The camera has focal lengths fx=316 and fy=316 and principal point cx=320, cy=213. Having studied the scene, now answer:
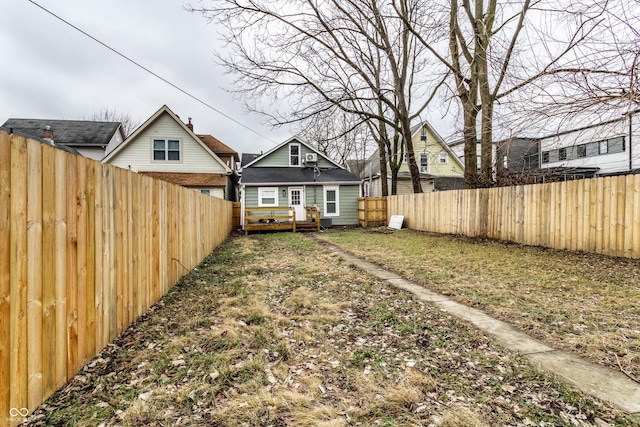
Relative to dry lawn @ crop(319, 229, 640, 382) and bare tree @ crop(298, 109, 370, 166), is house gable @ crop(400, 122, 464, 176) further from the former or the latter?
dry lawn @ crop(319, 229, 640, 382)

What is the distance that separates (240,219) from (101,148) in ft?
42.0

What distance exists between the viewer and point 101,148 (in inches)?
850

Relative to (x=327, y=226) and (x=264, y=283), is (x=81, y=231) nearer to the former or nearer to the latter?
(x=264, y=283)

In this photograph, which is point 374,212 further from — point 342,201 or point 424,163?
point 424,163

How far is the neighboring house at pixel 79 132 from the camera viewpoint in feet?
69.8

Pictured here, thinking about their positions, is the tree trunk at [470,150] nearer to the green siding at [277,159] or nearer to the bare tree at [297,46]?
the bare tree at [297,46]

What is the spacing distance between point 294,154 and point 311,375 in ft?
54.8

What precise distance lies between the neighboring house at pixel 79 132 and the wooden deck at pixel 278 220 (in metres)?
13.9

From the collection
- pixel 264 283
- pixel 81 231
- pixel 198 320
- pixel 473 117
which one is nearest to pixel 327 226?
pixel 473 117

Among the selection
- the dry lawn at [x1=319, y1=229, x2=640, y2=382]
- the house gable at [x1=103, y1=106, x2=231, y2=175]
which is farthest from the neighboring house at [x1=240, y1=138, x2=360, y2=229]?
the dry lawn at [x1=319, y1=229, x2=640, y2=382]

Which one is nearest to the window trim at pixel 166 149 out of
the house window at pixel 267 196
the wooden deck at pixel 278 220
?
the house window at pixel 267 196

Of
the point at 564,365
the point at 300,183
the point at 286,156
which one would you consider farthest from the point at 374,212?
the point at 564,365

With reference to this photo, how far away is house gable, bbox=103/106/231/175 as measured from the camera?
16.5 m

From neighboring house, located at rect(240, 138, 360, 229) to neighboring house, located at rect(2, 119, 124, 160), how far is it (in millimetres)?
11807
